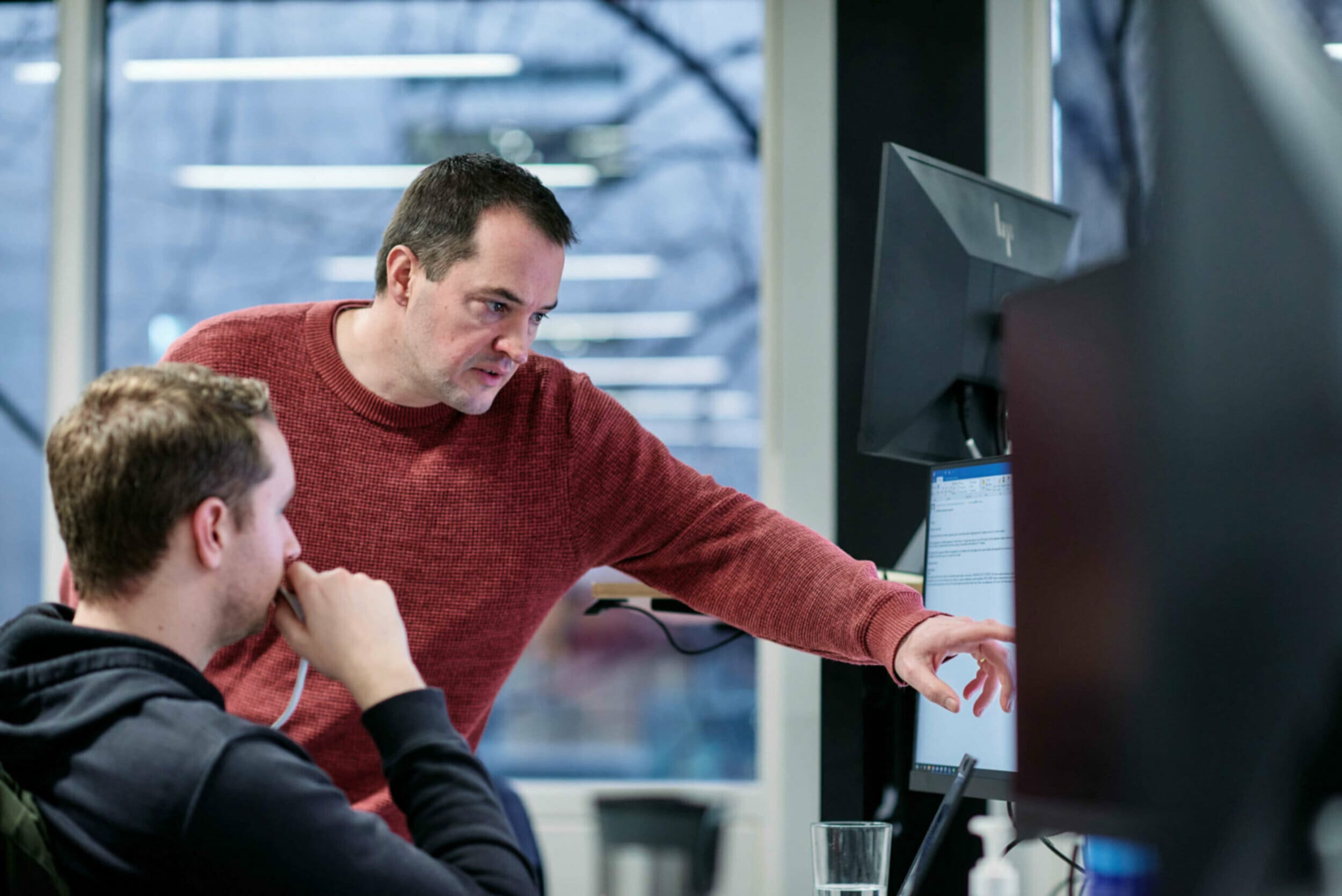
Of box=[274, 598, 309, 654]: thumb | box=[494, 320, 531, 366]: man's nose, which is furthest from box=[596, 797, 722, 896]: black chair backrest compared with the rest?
box=[494, 320, 531, 366]: man's nose

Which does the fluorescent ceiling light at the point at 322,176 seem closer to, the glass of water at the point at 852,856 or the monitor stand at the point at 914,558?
the monitor stand at the point at 914,558

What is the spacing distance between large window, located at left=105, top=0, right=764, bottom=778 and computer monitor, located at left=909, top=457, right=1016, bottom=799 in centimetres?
169

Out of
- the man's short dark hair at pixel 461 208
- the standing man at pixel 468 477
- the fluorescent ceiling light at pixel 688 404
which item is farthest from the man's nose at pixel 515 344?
the fluorescent ceiling light at pixel 688 404

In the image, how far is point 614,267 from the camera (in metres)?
3.20

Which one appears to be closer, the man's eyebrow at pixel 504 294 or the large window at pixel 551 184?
the man's eyebrow at pixel 504 294

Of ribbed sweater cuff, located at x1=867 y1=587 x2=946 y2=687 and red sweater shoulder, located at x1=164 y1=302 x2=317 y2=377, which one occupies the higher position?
red sweater shoulder, located at x1=164 y1=302 x2=317 y2=377

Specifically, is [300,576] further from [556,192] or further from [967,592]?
[556,192]

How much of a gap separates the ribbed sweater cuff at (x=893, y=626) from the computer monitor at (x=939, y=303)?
0.82ft

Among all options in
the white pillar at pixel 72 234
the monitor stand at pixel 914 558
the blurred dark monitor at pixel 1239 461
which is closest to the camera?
the blurred dark monitor at pixel 1239 461

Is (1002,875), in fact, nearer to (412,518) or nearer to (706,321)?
(412,518)

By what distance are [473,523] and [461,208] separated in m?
0.41

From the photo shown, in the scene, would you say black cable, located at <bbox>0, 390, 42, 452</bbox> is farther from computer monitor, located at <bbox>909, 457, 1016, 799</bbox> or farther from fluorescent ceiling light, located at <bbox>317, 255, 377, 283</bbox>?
computer monitor, located at <bbox>909, 457, 1016, 799</bbox>

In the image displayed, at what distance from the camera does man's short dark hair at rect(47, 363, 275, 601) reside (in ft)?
3.12

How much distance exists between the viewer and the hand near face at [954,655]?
3.78 feet
